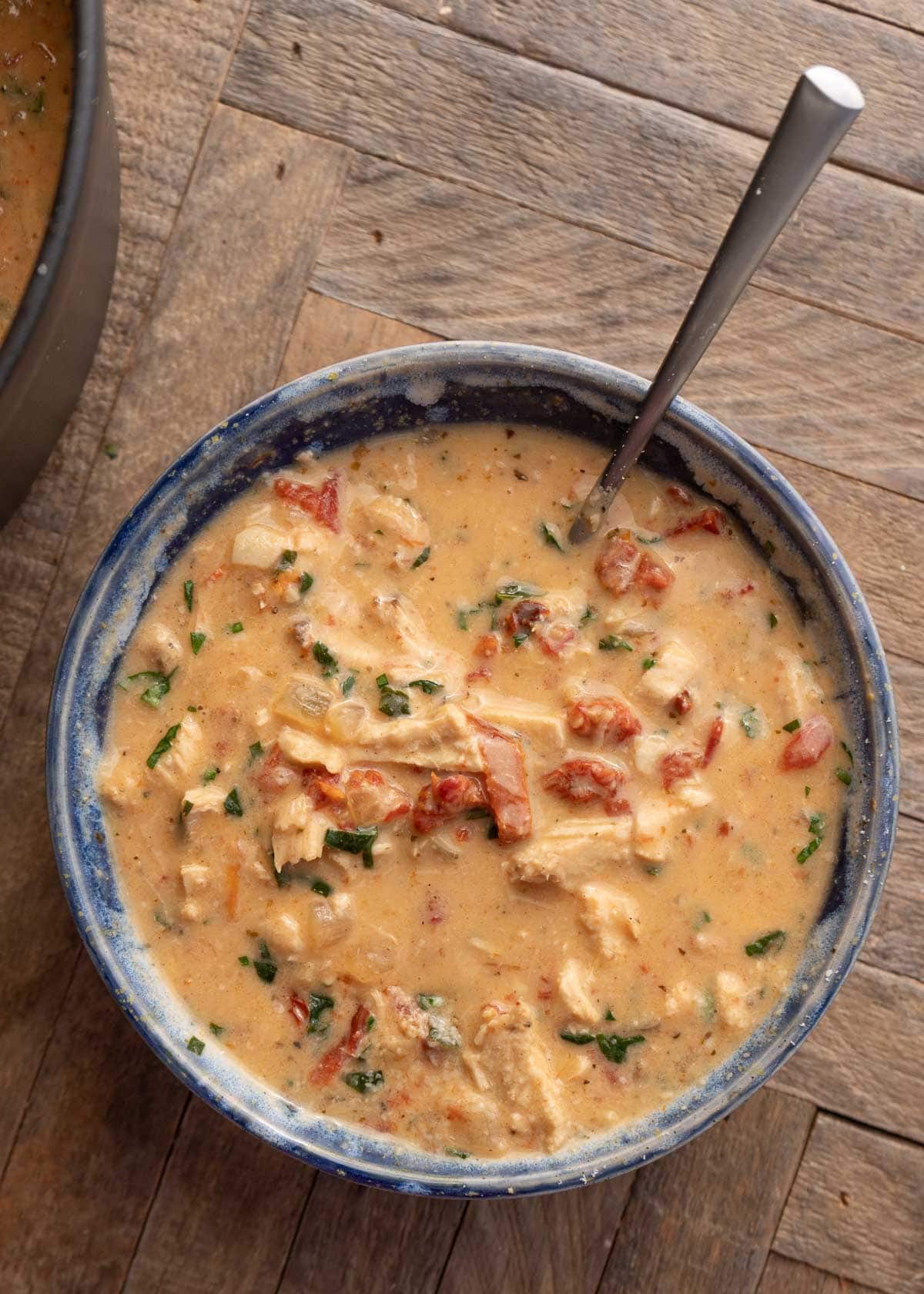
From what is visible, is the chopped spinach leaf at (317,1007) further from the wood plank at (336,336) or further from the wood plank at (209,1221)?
the wood plank at (336,336)

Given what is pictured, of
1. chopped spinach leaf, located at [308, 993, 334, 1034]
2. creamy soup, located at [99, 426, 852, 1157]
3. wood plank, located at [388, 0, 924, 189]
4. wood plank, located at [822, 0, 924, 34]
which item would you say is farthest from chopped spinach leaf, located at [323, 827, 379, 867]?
wood plank, located at [822, 0, 924, 34]

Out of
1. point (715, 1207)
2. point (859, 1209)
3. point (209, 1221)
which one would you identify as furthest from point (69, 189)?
point (859, 1209)

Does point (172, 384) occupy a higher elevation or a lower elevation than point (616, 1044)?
higher

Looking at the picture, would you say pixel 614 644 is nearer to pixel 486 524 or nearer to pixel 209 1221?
pixel 486 524

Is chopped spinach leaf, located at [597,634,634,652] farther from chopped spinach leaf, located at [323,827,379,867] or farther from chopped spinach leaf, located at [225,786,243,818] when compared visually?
chopped spinach leaf, located at [225,786,243,818]

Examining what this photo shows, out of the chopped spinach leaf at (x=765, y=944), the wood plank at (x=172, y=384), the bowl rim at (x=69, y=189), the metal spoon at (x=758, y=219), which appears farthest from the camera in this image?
the wood plank at (x=172, y=384)

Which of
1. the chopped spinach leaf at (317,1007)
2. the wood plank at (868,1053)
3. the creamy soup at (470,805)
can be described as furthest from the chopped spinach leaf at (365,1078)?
the wood plank at (868,1053)

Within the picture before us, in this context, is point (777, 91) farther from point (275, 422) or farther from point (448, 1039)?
point (448, 1039)

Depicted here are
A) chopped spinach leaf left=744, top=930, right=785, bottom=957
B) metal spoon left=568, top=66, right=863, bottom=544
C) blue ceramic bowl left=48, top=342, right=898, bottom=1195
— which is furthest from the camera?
chopped spinach leaf left=744, top=930, right=785, bottom=957
